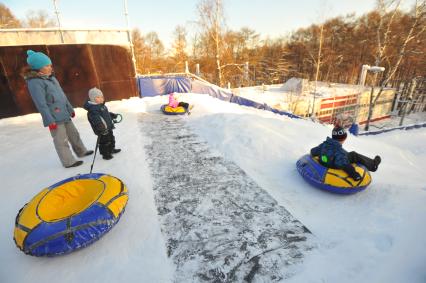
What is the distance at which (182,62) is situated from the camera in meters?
25.2

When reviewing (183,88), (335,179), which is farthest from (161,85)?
(335,179)

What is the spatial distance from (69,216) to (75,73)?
8739 mm

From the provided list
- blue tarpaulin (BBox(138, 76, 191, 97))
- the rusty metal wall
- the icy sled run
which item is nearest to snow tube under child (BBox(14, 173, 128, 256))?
the icy sled run

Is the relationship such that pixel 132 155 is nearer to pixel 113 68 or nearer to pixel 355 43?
pixel 113 68

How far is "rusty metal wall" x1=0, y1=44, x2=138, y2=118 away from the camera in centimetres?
802

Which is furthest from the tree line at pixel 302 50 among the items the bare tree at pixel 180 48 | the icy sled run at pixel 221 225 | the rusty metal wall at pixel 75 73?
the icy sled run at pixel 221 225

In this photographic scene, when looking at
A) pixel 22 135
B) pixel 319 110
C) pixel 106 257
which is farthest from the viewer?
pixel 319 110

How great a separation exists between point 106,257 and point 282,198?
248cm

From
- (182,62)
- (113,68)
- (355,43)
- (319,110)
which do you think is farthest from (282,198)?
(355,43)

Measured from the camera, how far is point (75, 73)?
30.1 ft

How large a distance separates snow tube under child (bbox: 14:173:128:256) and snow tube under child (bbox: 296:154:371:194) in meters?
2.83

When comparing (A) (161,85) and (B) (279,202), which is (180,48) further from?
(B) (279,202)

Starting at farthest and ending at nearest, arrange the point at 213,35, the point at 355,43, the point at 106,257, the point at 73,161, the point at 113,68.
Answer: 1. the point at 355,43
2. the point at 213,35
3. the point at 113,68
4. the point at 73,161
5. the point at 106,257

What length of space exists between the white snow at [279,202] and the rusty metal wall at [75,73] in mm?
3326
